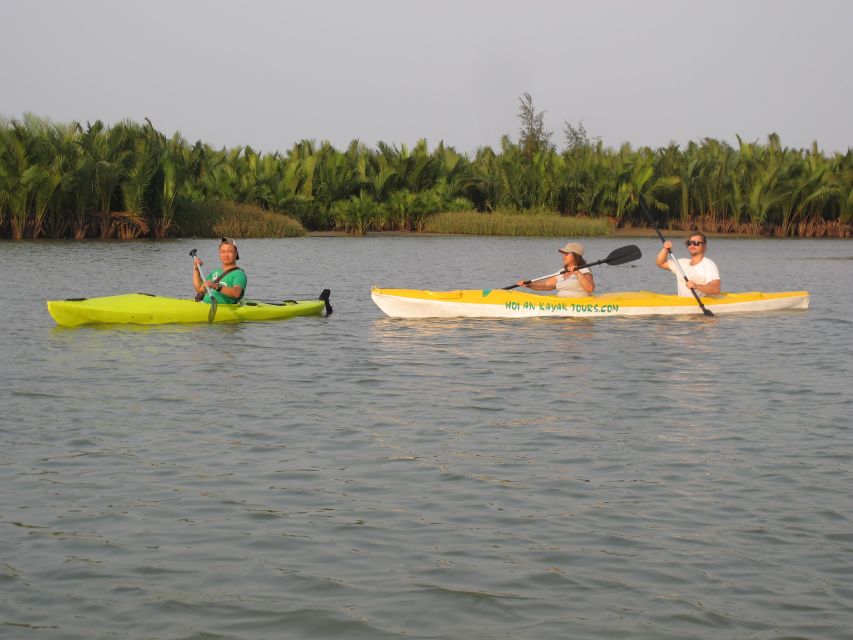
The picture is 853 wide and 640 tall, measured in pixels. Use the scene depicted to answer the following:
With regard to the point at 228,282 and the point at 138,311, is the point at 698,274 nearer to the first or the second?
the point at 228,282

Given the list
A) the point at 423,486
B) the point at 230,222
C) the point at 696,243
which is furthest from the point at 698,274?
the point at 230,222

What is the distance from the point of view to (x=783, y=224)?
139 feet

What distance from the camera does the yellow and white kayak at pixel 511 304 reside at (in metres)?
14.0

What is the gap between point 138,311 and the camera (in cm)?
1284

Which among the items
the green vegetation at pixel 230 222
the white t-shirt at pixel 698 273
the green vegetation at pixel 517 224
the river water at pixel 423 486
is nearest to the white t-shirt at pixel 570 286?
the white t-shirt at pixel 698 273

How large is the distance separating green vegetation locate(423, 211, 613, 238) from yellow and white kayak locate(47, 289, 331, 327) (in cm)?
2902

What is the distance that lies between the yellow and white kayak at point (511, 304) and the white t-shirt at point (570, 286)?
0.21m

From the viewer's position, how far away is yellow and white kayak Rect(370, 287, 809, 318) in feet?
45.8

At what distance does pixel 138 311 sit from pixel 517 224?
3013 centimetres

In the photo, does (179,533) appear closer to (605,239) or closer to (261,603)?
(261,603)

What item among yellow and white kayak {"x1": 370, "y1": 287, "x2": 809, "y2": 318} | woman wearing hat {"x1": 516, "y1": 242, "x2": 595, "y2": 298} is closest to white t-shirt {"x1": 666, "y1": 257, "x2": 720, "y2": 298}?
yellow and white kayak {"x1": 370, "y1": 287, "x2": 809, "y2": 318}

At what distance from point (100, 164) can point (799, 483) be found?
28748 mm

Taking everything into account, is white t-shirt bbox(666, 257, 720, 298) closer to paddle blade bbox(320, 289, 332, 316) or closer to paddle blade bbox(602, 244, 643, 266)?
paddle blade bbox(602, 244, 643, 266)

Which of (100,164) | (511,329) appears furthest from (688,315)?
(100,164)
